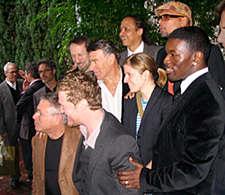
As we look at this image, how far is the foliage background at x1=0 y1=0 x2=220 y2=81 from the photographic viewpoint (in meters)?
4.65

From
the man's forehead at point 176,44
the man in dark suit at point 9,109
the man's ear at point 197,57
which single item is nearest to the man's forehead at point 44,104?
the man's forehead at point 176,44

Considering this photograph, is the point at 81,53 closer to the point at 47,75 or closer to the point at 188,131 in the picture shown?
the point at 47,75

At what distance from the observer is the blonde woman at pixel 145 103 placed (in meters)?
2.15

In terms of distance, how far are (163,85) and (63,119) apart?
1.07 meters

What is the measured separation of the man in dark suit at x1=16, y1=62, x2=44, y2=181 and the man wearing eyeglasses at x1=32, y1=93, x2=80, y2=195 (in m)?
1.64

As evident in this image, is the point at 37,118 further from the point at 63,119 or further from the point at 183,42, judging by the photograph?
the point at 183,42

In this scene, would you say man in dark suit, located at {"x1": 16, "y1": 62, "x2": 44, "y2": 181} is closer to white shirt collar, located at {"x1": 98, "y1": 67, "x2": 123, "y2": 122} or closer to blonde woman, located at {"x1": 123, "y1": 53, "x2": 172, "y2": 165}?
white shirt collar, located at {"x1": 98, "y1": 67, "x2": 123, "y2": 122}

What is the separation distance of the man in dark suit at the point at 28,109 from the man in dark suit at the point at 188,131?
289 cm

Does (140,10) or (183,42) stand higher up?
(140,10)

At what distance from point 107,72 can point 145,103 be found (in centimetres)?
75

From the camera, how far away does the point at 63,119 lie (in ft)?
8.25

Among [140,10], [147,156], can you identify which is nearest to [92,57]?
[147,156]

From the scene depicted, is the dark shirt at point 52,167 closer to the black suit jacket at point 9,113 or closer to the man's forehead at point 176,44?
the man's forehead at point 176,44

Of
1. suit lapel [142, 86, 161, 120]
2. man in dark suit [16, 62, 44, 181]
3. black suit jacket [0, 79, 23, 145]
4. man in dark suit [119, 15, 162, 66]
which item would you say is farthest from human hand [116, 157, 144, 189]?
black suit jacket [0, 79, 23, 145]
